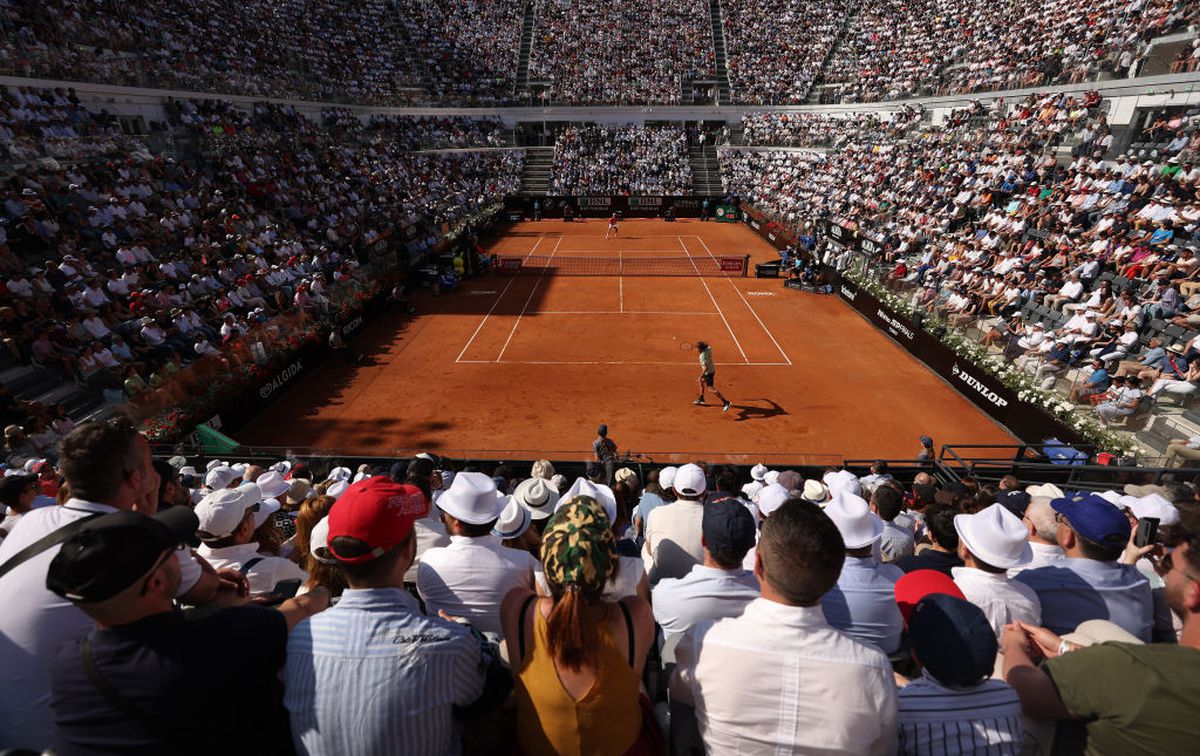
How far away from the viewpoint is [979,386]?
1611cm

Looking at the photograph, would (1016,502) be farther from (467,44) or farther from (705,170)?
(467,44)

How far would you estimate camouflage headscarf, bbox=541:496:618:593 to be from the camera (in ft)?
8.62

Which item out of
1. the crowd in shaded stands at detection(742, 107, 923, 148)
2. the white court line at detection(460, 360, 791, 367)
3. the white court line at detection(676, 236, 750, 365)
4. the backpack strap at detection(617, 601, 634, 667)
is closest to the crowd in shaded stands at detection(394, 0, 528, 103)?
the crowd in shaded stands at detection(742, 107, 923, 148)

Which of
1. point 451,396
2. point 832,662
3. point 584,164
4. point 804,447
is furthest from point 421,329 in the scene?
point 584,164

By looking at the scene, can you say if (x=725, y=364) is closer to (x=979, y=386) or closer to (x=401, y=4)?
(x=979, y=386)

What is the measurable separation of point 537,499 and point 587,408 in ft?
33.4

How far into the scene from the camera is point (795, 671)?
2529mm

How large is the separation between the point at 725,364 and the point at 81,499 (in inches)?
701

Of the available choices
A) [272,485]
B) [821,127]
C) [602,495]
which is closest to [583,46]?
[821,127]

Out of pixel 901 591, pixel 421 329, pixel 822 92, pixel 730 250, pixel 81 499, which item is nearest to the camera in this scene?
pixel 81 499

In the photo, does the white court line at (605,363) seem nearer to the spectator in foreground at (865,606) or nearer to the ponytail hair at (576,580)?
the spectator in foreground at (865,606)

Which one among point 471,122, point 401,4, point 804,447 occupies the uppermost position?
point 401,4

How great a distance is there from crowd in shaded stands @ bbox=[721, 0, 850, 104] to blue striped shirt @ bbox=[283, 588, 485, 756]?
58.5 m

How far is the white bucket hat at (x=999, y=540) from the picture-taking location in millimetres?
3715
